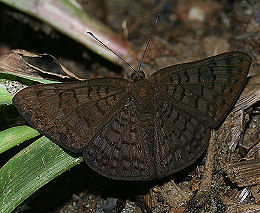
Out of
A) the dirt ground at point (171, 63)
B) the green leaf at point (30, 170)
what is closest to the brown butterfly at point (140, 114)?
the green leaf at point (30, 170)

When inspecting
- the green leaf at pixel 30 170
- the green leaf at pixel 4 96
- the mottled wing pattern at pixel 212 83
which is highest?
the mottled wing pattern at pixel 212 83

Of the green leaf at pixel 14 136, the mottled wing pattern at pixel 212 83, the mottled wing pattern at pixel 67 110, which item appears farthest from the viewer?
the mottled wing pattern at pixel 212 83

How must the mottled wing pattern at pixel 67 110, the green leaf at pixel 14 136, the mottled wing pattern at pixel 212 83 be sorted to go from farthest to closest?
the mottled wing pattern at pixel 212 83 → the green leaf at pixel 14 136 → the mottled wing pattern at pixel 67 110

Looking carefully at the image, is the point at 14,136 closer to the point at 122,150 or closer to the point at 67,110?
the point at 67,110

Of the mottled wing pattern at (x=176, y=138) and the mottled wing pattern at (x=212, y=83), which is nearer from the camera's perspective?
the mottled wing pattern at (x=176, y=138)

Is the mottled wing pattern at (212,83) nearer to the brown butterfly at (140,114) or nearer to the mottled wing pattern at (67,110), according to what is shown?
the brown butterfly at (140,114)

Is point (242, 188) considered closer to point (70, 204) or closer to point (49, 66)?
point (70, 204)
